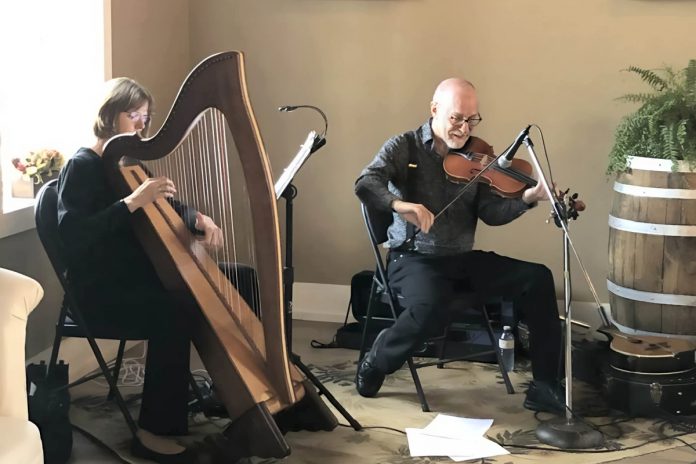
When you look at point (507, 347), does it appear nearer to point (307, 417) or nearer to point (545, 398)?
point (545, 398)

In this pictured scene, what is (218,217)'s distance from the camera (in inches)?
109

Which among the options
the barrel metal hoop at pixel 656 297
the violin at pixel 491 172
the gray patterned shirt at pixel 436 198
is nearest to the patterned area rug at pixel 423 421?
the barrel metal hoop at pixel 656 297

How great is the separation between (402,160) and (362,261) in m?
1.04

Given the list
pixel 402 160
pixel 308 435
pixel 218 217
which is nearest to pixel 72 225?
pixel 218 217

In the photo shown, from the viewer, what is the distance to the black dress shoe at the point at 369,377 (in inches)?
115

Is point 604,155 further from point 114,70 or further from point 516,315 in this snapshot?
point 114,70

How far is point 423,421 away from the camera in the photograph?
2773 millimetres

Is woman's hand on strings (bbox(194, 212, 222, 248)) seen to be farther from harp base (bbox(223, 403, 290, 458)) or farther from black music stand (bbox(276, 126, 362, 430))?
harp base (bbox(223, 403, 290, 458))

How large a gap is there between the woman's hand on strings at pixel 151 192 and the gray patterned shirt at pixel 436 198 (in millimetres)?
881

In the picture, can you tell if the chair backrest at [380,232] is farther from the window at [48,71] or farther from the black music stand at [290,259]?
the window at [48,71]

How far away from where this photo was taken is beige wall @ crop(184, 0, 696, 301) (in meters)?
3.55

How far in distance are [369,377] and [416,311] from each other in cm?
31

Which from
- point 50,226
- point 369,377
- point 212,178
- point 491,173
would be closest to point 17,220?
point 50,226

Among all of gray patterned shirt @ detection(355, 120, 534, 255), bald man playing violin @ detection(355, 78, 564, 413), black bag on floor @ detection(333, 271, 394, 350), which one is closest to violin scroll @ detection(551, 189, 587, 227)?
bald man playing violin @ detection(355, 78, 564, 413)
